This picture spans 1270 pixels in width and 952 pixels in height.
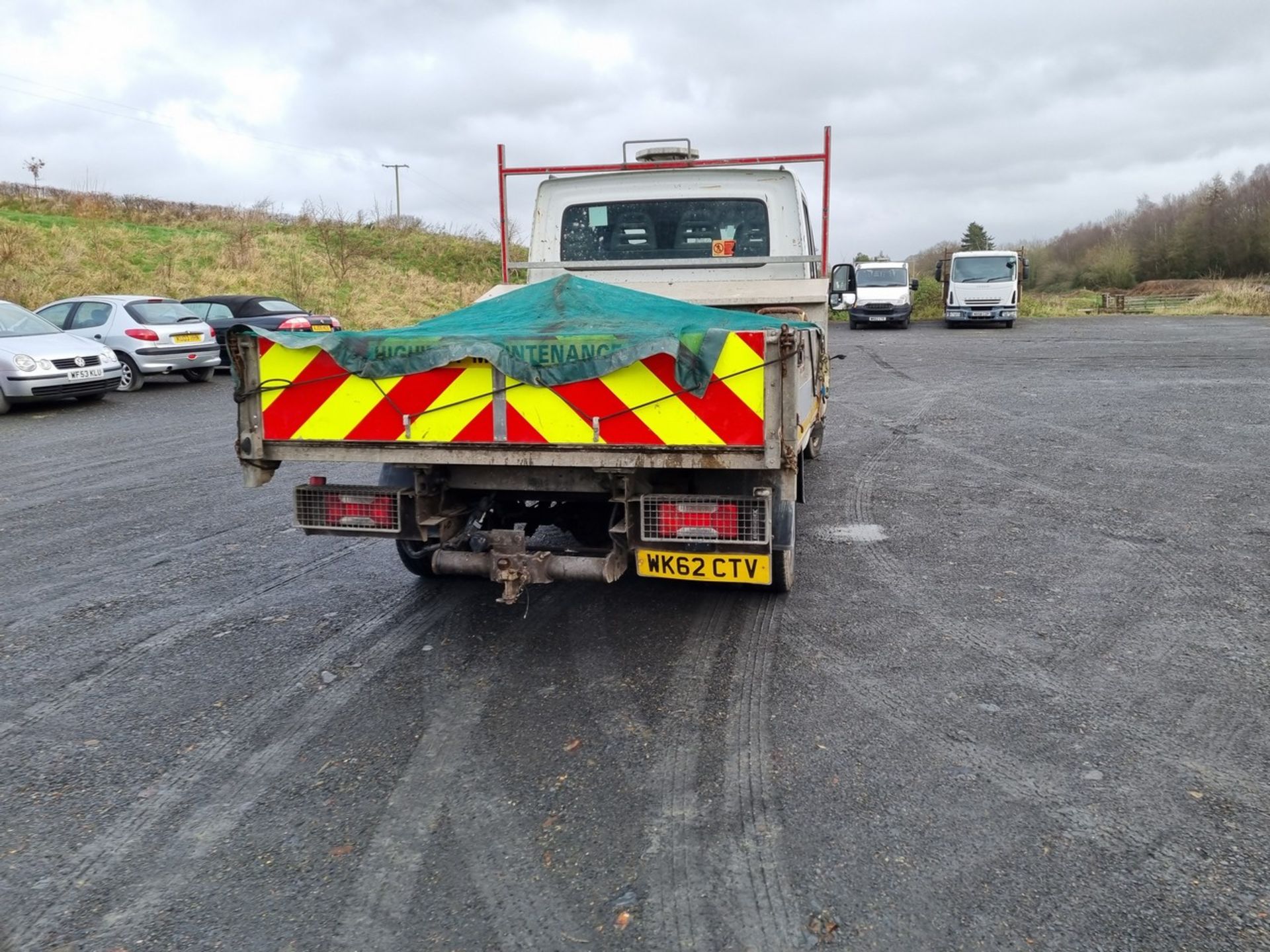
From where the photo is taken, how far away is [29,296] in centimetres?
2277

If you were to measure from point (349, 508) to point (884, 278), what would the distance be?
28.8m

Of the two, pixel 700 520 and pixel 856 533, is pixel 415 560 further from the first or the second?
pixel 856 533

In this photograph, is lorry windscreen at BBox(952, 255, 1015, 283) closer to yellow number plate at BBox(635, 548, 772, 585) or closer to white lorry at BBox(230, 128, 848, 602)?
white lorry at BBox(230, 128, 848, 602)

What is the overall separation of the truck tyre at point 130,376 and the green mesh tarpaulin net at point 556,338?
12.5 meters

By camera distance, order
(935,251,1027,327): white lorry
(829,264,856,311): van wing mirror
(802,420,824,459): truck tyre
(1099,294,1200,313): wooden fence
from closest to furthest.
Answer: (829,264,856,311): van wing mirror < (802,420,824,459): truck tyre < (935,251,1027,327): white lorry < (1099,294,1200,313): wooden fence

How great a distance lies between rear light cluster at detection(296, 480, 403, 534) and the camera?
14.3ft

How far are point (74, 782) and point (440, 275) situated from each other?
34.6 meters

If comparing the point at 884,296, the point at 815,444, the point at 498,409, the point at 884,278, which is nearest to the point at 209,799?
the point at 498,409

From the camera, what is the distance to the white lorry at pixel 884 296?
98.8 feet

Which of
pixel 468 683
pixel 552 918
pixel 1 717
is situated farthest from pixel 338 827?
pixel 1 717

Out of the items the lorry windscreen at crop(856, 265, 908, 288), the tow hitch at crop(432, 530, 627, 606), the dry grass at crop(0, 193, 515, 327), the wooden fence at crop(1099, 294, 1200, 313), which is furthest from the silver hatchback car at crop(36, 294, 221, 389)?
the wooden fence at crop(1099, 294, 1200, 313)

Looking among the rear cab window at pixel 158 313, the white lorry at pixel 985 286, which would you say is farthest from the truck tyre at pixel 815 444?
the white lorry at pixel 985 286

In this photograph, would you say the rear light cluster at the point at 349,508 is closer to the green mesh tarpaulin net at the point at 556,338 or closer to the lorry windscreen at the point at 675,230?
the green mesh tarpaulin net at the point at 556,338

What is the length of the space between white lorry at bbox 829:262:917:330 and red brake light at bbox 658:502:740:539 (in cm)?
2678
